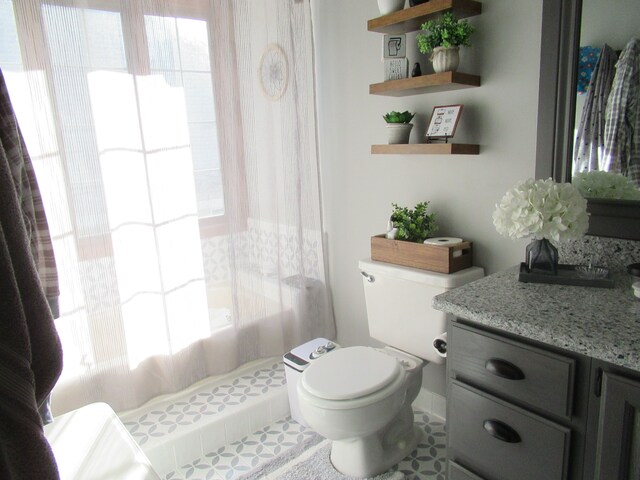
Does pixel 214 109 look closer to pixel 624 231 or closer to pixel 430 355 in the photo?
pixel 430 355

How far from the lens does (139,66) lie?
1838 millimetres

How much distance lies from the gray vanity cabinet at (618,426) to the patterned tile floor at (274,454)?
1002 millimetres

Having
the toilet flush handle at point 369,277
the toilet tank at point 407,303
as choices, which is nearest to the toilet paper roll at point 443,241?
the toilet tank at point 407,303

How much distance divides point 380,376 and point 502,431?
0.60 meters

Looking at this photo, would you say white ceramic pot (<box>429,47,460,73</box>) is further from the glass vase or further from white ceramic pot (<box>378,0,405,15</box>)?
the glass vase

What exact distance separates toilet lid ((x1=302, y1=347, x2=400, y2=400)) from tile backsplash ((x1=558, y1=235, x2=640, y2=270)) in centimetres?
72

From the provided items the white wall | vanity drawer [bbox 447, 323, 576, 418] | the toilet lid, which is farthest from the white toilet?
vanity drawer [bbox 447, 323, 576, 418]

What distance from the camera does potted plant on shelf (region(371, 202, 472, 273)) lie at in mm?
1775

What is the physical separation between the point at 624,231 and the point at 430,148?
2.39 feet

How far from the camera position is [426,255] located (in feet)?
A: 5.96

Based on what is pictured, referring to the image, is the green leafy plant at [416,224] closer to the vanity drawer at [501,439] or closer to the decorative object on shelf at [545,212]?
the decorative object on shelf at [545,212]

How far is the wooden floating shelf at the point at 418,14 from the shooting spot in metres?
1.63

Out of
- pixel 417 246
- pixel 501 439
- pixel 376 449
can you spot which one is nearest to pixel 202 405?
pixel 376 449

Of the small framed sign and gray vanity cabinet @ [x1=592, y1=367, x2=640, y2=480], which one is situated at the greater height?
the small framed sign
